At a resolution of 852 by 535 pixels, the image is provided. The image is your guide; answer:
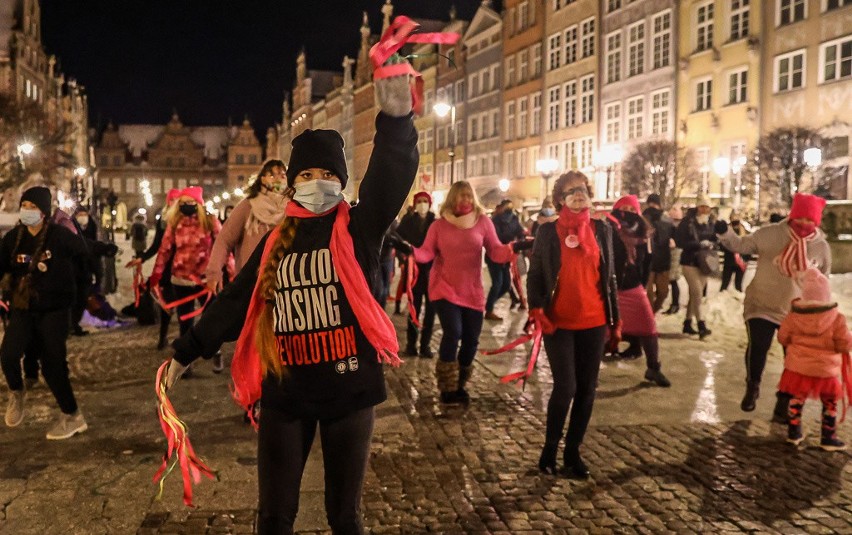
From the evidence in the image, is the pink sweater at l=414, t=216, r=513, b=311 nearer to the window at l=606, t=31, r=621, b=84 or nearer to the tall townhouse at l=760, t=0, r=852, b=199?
the tall townhouse at l=760, t=0, r=852, b=199

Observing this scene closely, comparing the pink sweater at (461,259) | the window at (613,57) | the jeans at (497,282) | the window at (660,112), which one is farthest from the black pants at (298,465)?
the window at (613,57)

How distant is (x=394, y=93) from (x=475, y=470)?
10.5 ft

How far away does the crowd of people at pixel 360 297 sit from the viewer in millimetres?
3211

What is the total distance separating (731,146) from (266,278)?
105 ft

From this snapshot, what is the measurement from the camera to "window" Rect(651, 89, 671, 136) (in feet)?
119

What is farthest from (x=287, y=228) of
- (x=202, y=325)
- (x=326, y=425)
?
(x=326, y=425)

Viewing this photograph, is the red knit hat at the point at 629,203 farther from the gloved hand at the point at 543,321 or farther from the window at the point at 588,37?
the window at the point at 588,37

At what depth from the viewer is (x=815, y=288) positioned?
20.8ft

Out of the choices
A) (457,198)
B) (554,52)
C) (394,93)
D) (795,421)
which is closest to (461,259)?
(457,198)

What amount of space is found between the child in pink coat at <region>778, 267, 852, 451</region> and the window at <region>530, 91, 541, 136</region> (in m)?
41.6

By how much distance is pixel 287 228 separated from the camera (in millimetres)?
3309

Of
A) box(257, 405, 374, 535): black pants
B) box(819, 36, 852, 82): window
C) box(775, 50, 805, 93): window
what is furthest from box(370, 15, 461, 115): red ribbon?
box(775, 50, 805, 93): window

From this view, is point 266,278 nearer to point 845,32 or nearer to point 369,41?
point 845,32

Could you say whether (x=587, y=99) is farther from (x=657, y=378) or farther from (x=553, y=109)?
(x=657, y=378)
